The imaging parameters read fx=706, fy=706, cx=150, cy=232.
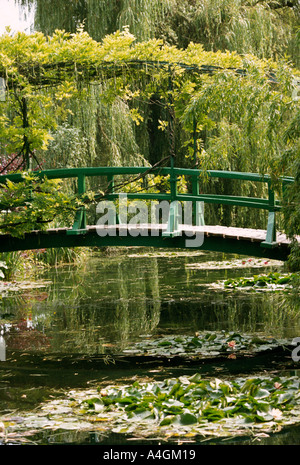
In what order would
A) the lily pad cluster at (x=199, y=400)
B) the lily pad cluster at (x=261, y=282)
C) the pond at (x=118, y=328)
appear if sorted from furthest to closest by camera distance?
the lily pad cluster at (x=261, y=282) < the pond at (x=118, y=328) < the lily pad cluster at (x=199, y=400)

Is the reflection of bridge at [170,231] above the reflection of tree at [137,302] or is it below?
above

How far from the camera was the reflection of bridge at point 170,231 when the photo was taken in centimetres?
656

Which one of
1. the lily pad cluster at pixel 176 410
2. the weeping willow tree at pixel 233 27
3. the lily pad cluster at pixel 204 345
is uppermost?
the weeping willow tree at pixel 233 27

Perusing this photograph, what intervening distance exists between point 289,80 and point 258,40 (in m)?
6.41

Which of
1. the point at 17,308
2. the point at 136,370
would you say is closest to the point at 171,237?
the point at 136,370

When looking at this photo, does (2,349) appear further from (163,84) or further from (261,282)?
(261,282)

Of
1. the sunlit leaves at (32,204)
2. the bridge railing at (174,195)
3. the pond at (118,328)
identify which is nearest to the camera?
the pond at (118,328)

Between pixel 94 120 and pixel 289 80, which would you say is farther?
pixel 94 120

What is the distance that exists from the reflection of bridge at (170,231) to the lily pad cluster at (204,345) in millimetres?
845

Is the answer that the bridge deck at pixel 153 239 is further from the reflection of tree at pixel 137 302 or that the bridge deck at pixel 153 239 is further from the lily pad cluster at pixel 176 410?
the lily pad cluster at pixel 176 410

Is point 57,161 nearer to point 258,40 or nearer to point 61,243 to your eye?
point 258,40

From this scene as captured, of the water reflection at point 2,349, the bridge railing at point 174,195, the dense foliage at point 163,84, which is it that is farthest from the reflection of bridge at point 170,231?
the water reflection at point 2,349

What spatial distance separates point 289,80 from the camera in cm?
573
